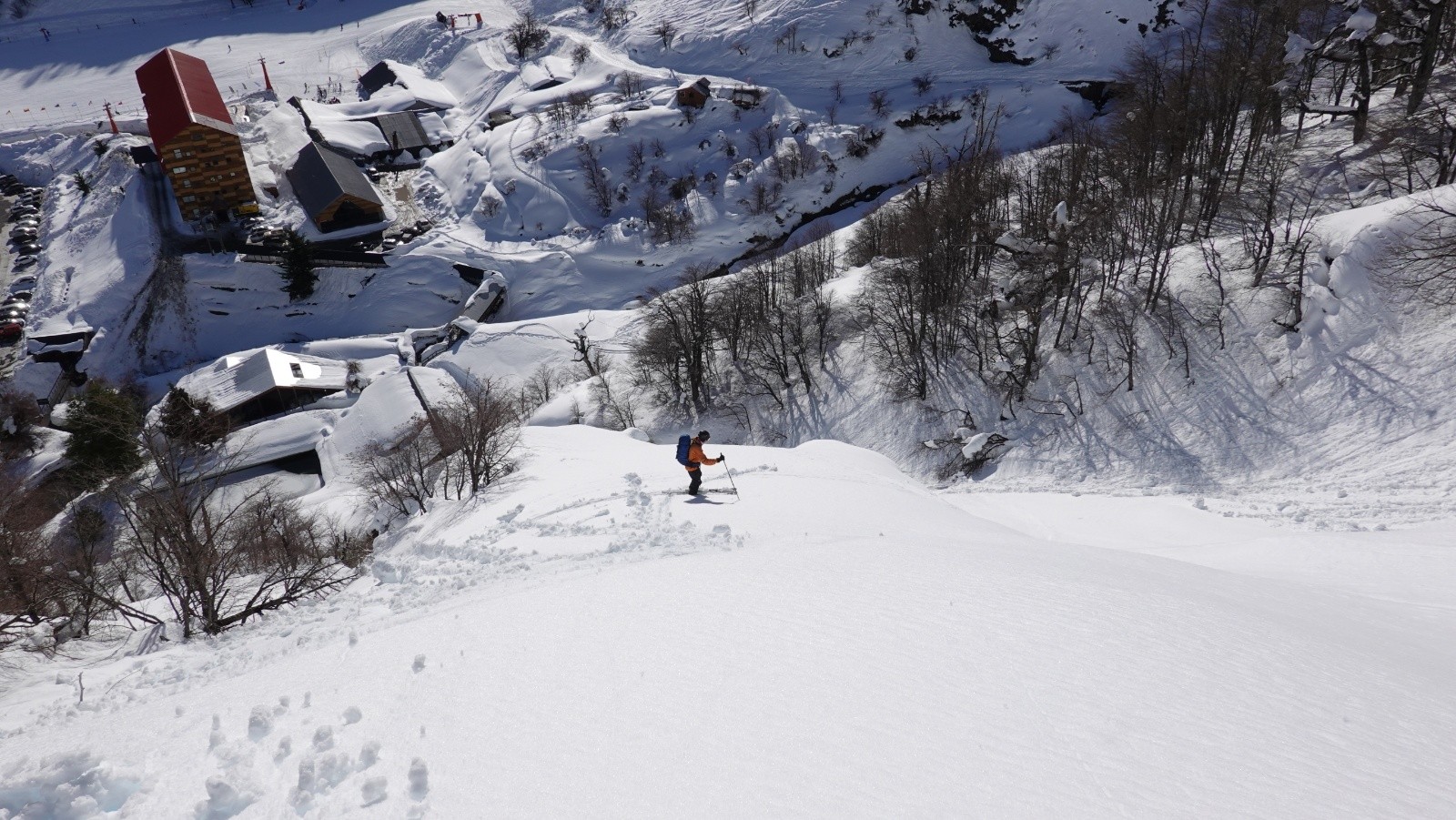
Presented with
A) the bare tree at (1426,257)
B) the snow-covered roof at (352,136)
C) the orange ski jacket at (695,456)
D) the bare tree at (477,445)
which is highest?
the snow-covered roof at (352,136)

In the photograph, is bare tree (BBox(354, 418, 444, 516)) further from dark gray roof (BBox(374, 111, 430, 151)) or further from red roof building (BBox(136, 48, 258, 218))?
dark gray roof (BBox(374, 111, 430, 151))

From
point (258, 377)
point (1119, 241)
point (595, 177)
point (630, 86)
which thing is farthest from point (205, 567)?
point (630, 86)

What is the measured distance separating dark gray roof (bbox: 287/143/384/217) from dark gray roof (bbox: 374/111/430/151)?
21.4ft

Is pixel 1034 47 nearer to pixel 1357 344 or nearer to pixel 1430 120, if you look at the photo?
pixel 1430 120

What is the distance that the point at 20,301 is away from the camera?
Answer: 57.8 metres

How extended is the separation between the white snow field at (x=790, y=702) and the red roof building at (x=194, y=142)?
63142 mm

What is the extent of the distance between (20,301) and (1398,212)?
88.9 m

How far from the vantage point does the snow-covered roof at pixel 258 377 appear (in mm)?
44125

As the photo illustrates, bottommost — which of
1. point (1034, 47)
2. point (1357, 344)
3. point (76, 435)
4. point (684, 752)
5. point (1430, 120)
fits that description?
point (76, 435)

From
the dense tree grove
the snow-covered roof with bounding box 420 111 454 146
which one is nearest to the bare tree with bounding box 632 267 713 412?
the dense tree grove

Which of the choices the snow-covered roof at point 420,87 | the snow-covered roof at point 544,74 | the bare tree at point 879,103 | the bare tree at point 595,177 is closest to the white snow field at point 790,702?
the bare tree at point 595,177

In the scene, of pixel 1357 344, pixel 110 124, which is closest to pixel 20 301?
pixel 110 124

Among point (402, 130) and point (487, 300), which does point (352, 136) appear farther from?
point (487, 300)

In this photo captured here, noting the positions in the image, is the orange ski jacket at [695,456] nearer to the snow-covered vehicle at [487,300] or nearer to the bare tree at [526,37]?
the snow-covered vehicle at [487,300]
